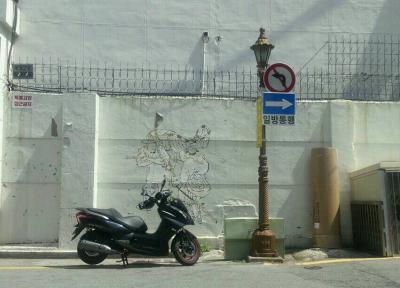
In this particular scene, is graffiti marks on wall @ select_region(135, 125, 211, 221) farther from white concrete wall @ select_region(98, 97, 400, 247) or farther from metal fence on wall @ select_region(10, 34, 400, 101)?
metal fence on wall @ select_region(10, 34, 400, 101)

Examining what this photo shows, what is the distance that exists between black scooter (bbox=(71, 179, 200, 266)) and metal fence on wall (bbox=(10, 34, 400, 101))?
12.1 ft

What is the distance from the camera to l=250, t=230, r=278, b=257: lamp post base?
34.1 feet

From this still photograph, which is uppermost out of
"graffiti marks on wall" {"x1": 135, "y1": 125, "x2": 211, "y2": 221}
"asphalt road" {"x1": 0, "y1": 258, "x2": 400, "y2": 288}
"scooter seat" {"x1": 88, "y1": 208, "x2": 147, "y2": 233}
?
"graffiti marks on wall" {"x1": 135, "y1": 125, "x2": 211, "y2": 221}

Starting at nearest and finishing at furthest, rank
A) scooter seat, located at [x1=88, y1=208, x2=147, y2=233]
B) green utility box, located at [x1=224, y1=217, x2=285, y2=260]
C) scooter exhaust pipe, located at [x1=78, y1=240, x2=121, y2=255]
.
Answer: scooter exhaust pipe, located at [x1=78, y1=240, x2=121, y2=255] → scooter seat, located at [x1=88, y1=208, x2=147, y2=233] → green utility box, located at [x1=224, y1=217, x2=285, y2=260]

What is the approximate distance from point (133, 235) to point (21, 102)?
4.27 m

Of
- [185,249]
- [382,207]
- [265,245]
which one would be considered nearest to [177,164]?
[185,249]

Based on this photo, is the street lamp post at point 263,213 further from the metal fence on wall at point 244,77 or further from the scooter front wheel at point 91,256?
the scooter front wheel at point 91,256

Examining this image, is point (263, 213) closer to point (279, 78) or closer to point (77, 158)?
point (279, 78)

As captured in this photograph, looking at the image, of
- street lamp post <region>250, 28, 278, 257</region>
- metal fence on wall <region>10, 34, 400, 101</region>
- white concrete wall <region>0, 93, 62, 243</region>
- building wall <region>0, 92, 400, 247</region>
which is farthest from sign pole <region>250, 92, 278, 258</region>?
white concrete wall <region>0, 93, 62, 243</region>

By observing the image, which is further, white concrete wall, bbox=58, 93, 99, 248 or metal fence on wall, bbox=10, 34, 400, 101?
metal fence on wall, bbox=10, 34, 400, 101

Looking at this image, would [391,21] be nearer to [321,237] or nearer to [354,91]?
[354,91]

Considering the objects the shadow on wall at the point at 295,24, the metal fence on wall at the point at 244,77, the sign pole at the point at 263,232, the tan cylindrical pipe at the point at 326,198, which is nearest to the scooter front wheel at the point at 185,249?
the sign pole at the point at 263,232

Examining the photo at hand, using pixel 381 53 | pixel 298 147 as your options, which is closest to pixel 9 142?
pixel 298 147

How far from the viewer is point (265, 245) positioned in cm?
1039
